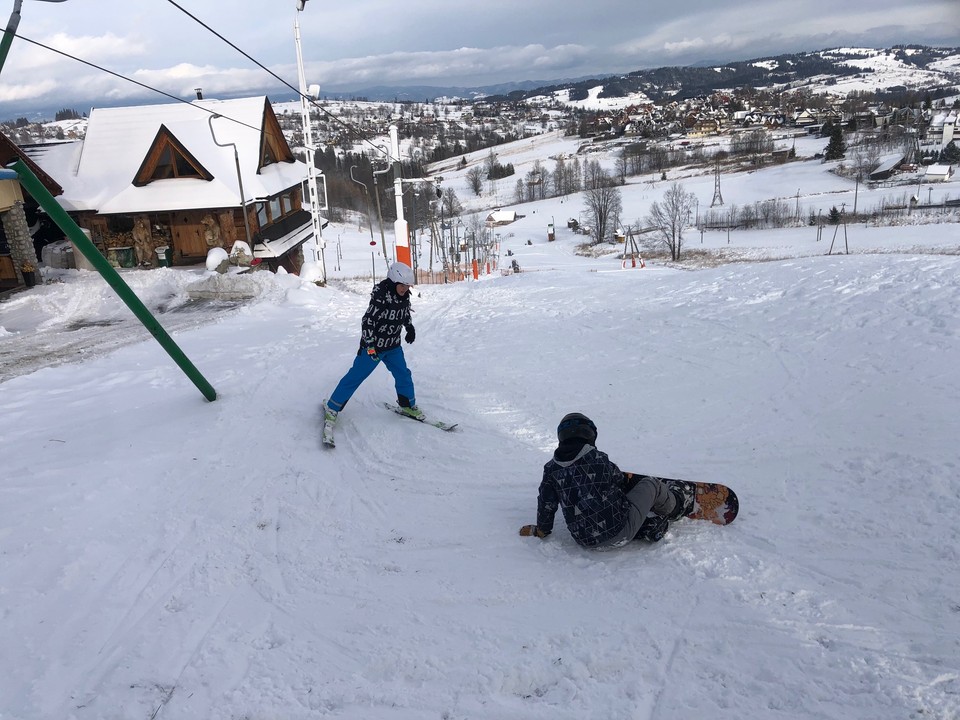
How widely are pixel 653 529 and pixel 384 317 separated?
3.64m

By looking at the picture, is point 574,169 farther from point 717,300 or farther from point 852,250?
point 717,300

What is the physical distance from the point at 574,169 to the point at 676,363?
13137 centimetres

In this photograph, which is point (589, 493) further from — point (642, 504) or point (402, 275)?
point (402, 275)

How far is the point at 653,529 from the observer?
4555 millimetres

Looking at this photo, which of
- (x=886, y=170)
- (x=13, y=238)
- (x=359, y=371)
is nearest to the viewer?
(x=359, y=371)

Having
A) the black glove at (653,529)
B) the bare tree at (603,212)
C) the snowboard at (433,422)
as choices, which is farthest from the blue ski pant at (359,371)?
the bare tree at (603,212)

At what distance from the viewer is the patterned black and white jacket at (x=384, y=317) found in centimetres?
678

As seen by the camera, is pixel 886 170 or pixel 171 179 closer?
pixel 171 179

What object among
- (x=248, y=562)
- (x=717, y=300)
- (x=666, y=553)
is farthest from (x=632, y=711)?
(x=717, y=300)

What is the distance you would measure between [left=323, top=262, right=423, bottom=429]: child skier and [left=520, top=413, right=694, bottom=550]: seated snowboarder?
286 centimetres

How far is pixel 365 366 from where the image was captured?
22.7 ft

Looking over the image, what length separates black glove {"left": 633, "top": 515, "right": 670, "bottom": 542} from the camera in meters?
4.55

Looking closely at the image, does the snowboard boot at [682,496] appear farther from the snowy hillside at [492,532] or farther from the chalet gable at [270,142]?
the chalet gable at [270,142]

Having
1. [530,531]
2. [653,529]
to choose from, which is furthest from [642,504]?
Answer: [530,531]
